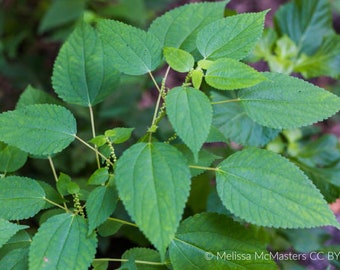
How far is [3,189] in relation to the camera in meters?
1.09

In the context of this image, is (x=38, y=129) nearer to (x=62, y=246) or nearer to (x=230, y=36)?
(x=62, y=246)

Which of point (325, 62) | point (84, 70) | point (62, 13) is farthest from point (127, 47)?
point (62, 13)

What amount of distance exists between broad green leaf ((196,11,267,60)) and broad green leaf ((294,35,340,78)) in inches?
21.8

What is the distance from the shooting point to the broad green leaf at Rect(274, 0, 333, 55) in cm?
168

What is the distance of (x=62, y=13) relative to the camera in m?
2.54

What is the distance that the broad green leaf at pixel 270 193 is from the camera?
0.95 metres

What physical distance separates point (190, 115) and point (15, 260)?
51 cm

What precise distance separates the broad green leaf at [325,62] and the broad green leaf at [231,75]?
2.05 feet

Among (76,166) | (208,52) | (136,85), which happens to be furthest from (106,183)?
(136,85)

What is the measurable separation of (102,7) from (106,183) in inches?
74.5

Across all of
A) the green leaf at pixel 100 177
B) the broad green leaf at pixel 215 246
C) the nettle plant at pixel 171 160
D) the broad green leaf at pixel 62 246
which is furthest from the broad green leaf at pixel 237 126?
the broad green leaf at pixel 62 246

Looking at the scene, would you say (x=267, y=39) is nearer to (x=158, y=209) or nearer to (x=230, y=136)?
(x=230, y=136)

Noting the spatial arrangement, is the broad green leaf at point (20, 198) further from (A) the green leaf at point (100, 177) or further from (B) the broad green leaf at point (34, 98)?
(B) the broad green leaf at point (34, 98)

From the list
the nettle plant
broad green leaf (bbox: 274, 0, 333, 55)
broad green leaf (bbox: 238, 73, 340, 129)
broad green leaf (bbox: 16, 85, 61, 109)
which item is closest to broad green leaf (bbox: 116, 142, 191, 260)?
the nettle plant
